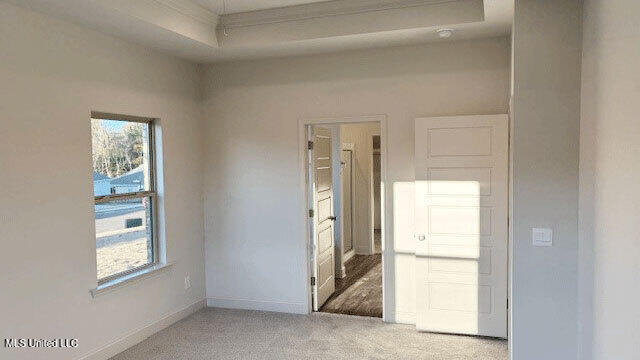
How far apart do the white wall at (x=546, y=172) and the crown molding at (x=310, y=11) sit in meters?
1.16

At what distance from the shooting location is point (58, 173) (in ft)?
11.4

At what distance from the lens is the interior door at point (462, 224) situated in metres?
4.13

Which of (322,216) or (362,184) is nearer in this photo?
(322,216)

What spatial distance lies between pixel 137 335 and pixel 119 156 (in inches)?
61.9

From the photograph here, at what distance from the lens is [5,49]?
3107mm

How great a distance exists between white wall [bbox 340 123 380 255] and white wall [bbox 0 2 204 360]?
12.0 ft

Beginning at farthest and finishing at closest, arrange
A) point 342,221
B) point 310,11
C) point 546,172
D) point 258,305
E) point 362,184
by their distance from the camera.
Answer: point 362,184
point 342,221
point 258,305
point 310,11
point 546,172

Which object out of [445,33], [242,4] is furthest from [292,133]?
[445,33]

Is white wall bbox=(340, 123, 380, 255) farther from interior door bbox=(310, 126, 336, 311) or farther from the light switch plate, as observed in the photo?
the light switch plate

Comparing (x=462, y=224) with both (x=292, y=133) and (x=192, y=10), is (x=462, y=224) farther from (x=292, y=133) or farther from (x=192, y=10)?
(x=192, y=10)

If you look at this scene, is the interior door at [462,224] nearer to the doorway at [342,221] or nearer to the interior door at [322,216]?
the doorway at [342,221]

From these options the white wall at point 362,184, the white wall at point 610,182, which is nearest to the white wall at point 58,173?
the white wall at point 610,182

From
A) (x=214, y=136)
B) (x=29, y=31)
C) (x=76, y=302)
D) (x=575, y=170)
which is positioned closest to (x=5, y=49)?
(x=29, y=31)

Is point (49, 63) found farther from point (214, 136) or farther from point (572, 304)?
point (572, 304)
